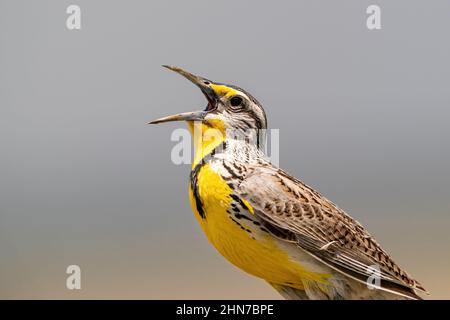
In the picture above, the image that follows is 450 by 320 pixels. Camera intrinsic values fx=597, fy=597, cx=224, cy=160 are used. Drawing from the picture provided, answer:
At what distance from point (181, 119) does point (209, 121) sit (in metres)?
0.14

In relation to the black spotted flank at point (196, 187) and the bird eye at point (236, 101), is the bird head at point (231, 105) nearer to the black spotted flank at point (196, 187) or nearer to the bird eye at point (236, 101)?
the bird eye at point (236, 101)

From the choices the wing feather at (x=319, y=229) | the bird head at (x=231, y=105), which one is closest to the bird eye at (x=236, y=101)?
the bird head at (x=231, y=105)

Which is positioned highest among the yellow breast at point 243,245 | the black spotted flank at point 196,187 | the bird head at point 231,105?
the bird head at point 231,105

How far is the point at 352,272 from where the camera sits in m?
2.54

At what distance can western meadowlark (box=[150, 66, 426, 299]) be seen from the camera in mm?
2480

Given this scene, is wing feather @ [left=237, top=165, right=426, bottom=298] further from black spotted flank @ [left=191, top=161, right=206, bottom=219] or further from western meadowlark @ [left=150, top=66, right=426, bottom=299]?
black spotted flank @ [left=191, top=161, right=206, bottom=219]

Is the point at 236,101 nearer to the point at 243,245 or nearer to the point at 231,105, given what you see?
the point at 231,105

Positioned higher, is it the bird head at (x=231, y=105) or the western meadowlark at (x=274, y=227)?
the bird head at (x=231, y=105)

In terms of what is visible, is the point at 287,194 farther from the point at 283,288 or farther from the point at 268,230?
the point at 283,288

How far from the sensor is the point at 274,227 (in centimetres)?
252

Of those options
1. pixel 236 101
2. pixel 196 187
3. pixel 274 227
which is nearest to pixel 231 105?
pixel 236 101

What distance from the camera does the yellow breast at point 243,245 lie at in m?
2.46

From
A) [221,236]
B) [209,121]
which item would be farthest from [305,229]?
[209,121]

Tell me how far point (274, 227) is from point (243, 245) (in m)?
0.16
